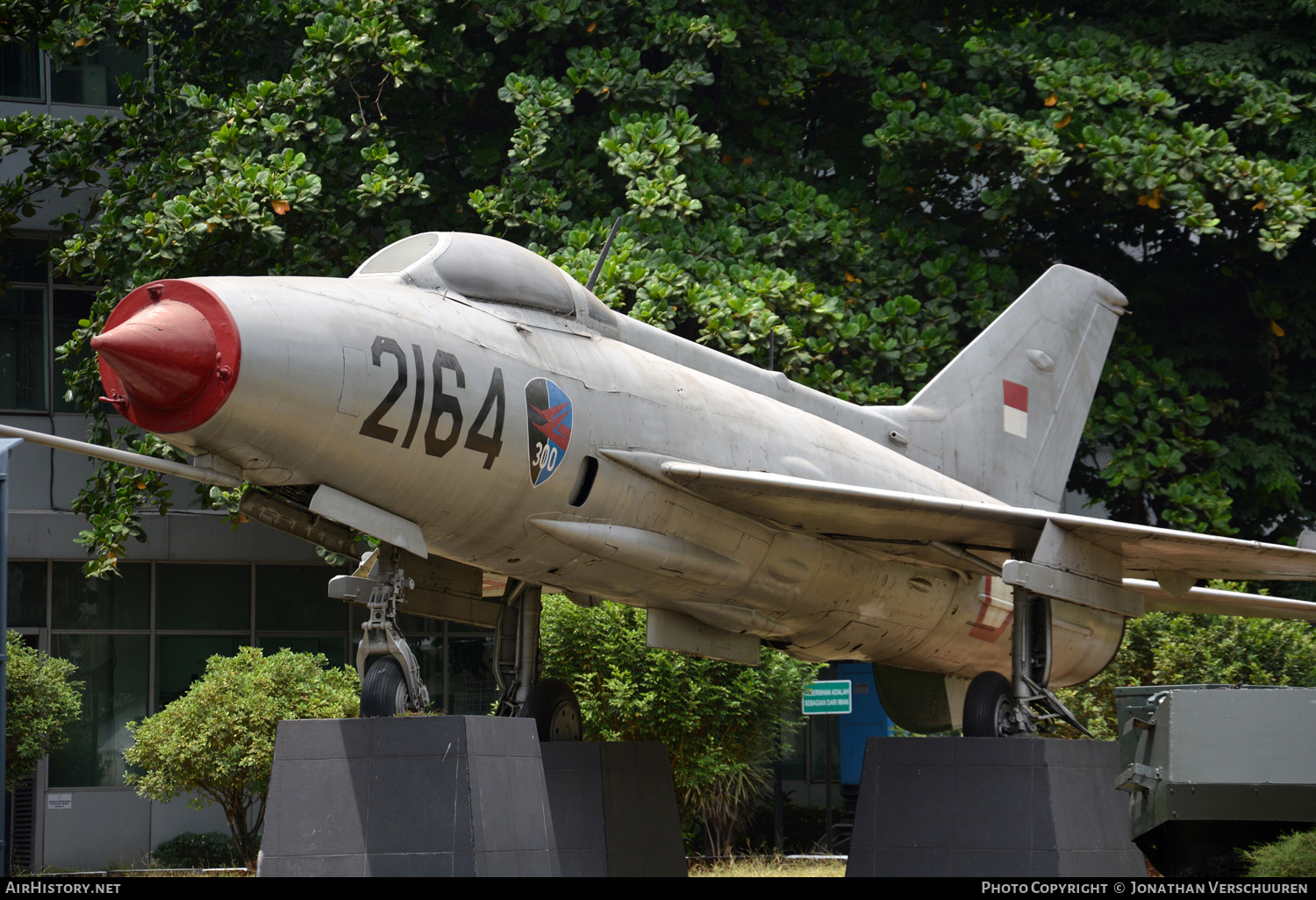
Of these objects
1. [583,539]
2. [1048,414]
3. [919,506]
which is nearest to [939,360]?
[1048,414]

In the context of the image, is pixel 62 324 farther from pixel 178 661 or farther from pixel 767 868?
pixel 767 868

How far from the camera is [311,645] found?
19359 mm

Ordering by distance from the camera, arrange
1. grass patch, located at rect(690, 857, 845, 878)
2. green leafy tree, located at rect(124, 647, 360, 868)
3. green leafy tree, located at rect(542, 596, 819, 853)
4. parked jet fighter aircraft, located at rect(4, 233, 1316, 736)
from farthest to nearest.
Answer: grass patch, located at rect(690, 857, 845, 878) < green leafy tree, located at rect(542, 596, 819, 853) < green leafy tree, located at rect(124, 647, 360, 868) < parked jet fighter aircraft, located at rect(4, 233, 1316, 736)

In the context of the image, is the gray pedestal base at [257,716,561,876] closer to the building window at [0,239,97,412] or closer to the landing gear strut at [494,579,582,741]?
the landing gear strut at [494,579,582,741]

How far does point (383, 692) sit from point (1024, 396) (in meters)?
7.27

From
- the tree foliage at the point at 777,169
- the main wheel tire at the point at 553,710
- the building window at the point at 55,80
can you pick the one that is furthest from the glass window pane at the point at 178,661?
the main wheel tire at the point at 553,710

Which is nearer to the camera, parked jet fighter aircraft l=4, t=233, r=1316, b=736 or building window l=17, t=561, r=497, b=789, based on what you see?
parked jet fighter aircraft l=4, t=233, r=1316, b=736

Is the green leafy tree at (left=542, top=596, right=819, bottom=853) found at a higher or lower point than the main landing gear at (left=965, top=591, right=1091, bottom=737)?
lower

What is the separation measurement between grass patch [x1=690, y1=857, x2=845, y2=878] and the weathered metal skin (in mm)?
5639

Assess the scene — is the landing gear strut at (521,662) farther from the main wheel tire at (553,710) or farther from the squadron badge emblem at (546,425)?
the squadron badge emblem at (546,425)

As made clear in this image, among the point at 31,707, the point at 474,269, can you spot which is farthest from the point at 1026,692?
the point at 31,707

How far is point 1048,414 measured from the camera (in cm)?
1240

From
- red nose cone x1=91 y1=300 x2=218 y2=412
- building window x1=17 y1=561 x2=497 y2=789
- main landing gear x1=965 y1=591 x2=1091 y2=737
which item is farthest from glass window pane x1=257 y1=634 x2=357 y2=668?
red nose cone x1=91 y1=300 x2=218 y2=412

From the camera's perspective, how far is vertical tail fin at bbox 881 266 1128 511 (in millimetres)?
11523
